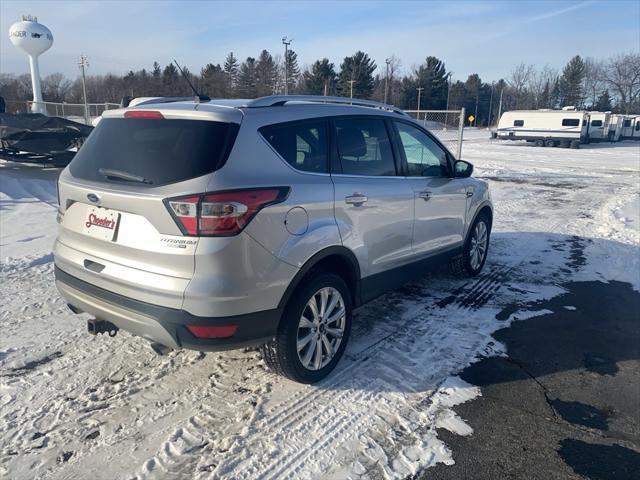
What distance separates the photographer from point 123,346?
153 inches

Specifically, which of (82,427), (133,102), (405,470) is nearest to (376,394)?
(405,470)

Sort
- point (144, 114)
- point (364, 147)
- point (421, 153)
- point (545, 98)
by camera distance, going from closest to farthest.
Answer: point (144, 114)
point (364, 147)
point (421, 153)
point (545, 98)

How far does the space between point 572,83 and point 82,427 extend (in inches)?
3705

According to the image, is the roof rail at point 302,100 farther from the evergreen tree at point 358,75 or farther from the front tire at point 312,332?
the evergreen tree at point 358,75

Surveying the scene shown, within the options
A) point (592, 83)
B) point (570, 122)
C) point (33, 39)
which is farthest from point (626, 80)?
point (33, 39)

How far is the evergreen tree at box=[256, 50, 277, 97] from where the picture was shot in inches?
2357

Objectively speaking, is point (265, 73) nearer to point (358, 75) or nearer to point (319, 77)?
point (319, 77)

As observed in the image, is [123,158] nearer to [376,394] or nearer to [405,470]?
[376,394]

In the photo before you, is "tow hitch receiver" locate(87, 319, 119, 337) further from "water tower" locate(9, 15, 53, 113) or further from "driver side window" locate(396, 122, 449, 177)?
"water tower" locate(9, 15, 53, 113)

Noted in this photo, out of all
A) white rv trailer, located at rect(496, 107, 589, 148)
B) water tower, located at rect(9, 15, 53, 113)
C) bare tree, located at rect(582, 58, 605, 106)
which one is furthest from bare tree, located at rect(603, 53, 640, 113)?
water tower, located at rect(9, 15, 53, 113)

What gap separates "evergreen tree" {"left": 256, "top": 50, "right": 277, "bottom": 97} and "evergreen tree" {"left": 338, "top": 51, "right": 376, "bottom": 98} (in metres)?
9.67

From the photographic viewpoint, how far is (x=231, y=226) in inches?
108

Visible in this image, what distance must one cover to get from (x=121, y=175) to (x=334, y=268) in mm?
1562

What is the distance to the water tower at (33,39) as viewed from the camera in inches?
1506
